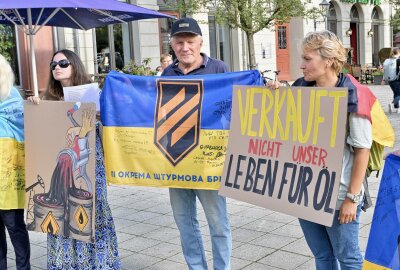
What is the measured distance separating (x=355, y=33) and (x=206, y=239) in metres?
29.2

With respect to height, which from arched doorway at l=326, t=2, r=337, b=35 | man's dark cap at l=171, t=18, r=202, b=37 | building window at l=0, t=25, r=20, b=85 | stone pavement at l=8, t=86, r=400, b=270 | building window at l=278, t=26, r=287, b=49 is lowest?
stone pavement at l=8, t=86, r=400, b=270

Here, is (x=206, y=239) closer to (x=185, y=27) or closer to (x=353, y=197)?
(x=185, y=27)

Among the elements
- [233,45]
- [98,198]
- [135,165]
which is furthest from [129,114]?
[233,45]

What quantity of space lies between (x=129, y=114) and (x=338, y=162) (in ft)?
5.92

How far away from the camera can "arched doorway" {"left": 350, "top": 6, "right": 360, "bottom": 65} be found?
31594 mm

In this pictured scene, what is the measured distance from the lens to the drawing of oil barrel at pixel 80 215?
391 centimetres

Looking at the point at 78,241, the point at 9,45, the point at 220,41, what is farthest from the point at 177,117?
the point at 220,41

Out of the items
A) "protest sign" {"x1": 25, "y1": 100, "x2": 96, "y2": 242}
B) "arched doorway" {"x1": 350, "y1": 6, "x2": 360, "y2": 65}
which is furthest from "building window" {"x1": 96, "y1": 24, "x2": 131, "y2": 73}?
"arched doorway" {"x1": 350, "y1": 6, "x2": 360, "y2": 65}

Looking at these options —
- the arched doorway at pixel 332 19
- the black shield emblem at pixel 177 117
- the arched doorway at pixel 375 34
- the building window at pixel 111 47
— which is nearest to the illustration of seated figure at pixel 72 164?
the black shield emblem at pixel 177 117

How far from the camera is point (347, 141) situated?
298cm

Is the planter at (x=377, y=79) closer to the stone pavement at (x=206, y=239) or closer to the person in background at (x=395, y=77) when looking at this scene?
the person in background at (x=395, y=77)

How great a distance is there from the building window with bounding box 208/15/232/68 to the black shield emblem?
17.8 meters

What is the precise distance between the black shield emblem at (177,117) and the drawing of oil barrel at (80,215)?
2.20ft

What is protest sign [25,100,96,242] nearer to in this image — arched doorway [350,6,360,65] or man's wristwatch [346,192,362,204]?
man's wristwatch [346,192,362,204]
